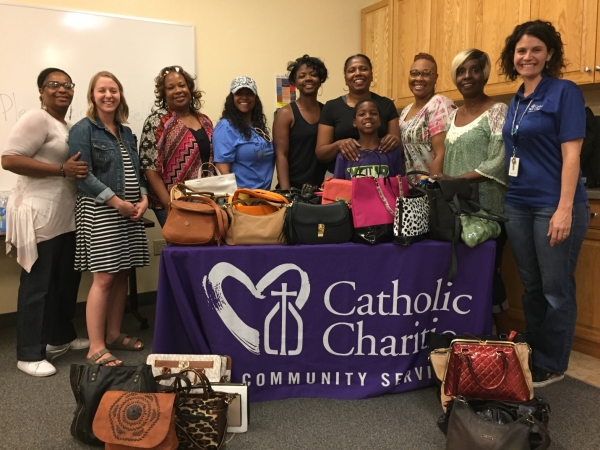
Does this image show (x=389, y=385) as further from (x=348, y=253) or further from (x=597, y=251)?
(x=597, y=251)

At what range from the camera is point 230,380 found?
2111 millimetres

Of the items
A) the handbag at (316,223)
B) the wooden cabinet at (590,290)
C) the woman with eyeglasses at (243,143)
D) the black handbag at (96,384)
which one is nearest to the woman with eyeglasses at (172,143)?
the woman with eyeglasses at (243,143)

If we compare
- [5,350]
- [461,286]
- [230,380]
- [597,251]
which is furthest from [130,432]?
[597,251]

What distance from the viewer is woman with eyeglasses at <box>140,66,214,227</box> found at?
2.66 metres

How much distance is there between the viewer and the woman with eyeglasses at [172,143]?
8.73 feet

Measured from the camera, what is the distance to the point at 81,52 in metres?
3.26

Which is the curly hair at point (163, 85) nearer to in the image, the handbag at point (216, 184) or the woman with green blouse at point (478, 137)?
the handbag at point (216, 184)

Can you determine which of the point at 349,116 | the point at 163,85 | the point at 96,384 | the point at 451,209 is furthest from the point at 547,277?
the point at 163,85

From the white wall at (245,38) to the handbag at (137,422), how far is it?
1.97m

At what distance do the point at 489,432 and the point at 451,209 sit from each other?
863 millimetres

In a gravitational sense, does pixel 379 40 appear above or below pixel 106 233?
above

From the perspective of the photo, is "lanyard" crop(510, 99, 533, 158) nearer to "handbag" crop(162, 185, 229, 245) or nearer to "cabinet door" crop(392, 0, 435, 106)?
"handbag" crop(162, 185, 229, 245)

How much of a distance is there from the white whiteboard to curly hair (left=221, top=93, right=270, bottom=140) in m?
1.02

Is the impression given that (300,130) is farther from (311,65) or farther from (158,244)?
(158,244)
